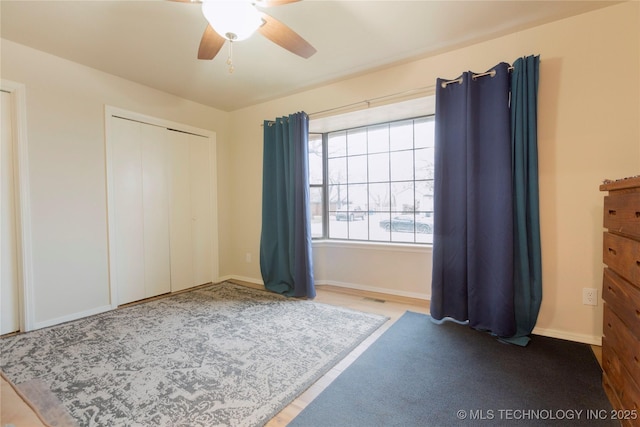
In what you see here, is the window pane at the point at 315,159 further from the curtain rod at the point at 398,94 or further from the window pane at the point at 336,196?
the curtain rod at the point at 398,94

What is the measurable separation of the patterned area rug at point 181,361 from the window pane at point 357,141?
1927 mm

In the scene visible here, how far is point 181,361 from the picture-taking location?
194cm

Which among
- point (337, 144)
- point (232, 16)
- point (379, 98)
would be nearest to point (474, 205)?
point (379, 98)

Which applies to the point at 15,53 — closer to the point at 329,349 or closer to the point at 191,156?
the point at 191,156

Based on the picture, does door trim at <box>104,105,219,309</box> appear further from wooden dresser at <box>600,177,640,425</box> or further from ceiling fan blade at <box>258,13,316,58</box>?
wooden dresser at <box>600,177,640,425</box>

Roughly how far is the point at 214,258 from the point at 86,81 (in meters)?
2.37

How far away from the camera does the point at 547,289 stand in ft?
7.24

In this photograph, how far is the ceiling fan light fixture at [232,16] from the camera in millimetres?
1442

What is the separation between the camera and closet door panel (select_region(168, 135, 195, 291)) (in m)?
3.50

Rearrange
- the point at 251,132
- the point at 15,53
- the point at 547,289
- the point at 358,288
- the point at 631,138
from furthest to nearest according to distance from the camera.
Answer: the point at 251,132 → the point at 358,288 → the point at 15,53 → the point at 547,289 → the point at 631,138

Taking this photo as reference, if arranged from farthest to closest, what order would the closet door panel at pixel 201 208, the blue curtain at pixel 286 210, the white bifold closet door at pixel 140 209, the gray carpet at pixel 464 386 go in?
the closet door panel at pixel 201 208, the blue curtain at pixel 286 210, the white bifold closet door at pixel 140 209, the gray carpet at pixel 464 386

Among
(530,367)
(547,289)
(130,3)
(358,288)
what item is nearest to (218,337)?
(358,288)


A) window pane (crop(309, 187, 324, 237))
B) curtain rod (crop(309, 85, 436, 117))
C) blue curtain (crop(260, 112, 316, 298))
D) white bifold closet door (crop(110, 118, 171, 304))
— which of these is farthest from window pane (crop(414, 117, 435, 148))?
white bifold closet door (crop(110, 118, 171, 304))

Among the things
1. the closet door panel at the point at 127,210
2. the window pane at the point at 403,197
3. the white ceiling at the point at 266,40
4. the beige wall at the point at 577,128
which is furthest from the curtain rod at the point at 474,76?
the closet door panel at the point at 127,210
